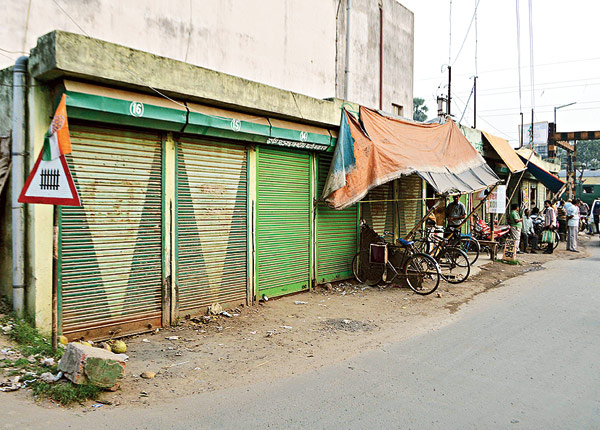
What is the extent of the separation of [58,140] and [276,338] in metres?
3.70

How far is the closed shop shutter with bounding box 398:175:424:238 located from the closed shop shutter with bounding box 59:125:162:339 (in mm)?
7377

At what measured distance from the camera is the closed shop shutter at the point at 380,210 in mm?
11031

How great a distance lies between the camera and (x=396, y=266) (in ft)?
Answer: 32.2

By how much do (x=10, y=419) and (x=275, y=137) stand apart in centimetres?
579

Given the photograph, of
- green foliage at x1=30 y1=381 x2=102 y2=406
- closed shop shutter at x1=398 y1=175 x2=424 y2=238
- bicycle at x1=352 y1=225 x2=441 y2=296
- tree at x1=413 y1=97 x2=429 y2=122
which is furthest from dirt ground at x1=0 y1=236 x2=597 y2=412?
tree at x1=413 y1=97 x2=429 y2=122

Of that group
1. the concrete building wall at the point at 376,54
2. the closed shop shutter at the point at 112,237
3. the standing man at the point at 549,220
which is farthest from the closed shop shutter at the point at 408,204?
the closed shop shutter at the point at 112,237

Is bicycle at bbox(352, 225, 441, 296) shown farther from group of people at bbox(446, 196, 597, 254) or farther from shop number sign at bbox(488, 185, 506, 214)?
group of people at bbox(446, 196, 597, 254)

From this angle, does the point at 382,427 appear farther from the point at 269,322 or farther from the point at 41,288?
the point at 41,288

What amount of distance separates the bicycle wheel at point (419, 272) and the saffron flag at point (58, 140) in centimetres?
688

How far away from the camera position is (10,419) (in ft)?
12.0

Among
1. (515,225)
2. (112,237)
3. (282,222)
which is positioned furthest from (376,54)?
(112,237)

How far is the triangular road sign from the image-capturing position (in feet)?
15.3

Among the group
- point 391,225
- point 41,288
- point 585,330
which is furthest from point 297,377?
point 391,225

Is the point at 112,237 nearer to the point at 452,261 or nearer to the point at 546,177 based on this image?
the point at 452,261
